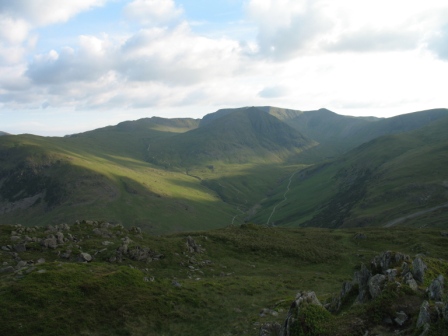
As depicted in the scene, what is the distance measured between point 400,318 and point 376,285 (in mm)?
4575

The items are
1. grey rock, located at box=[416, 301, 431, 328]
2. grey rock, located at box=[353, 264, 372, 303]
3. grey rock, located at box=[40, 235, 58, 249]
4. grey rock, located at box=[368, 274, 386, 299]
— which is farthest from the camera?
grey rock, located at box=[40, 235, 58, 249]

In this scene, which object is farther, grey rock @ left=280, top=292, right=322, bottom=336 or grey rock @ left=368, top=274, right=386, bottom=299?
grey rock @ left=368, top=274, right=386, bottom=299

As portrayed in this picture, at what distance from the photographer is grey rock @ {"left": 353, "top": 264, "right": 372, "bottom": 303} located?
24797 millimetres

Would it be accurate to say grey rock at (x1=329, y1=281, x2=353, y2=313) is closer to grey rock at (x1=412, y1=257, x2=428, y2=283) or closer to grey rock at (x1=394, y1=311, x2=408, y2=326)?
grey rock at (x1=412, y1=257, x2=428, y2=283)

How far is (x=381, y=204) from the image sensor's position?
183625mm

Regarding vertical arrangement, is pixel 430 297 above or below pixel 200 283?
above

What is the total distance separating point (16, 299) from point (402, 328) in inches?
1097

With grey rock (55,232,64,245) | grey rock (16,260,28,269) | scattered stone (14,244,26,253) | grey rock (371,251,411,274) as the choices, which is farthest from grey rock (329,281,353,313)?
scattered stone (14,244,26,253)

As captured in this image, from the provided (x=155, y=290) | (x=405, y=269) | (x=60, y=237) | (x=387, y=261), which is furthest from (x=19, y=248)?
(x=405, y=269)

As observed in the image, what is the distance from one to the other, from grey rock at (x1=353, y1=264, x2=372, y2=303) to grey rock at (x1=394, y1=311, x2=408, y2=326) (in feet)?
15.7

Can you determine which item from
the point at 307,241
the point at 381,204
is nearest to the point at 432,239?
the point at 307,241

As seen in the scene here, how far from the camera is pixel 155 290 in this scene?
1303 inches

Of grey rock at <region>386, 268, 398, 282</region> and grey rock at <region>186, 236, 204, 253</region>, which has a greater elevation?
grey rock at <region>386, 268, 398, 282</region>

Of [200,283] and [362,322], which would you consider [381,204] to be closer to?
[200,283]
